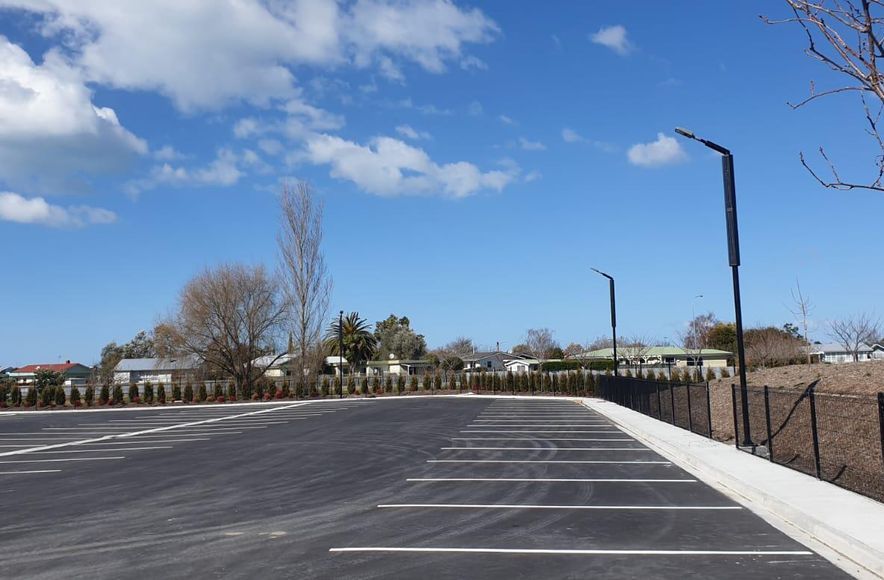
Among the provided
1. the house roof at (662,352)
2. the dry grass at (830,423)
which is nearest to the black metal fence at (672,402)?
the dry grass at (830,423)

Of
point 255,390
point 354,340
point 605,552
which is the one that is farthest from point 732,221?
point 354,340

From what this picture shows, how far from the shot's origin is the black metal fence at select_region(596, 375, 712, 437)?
20.3 meters

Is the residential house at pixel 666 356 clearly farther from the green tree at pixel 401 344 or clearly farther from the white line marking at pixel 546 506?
the white line marking at pixel 546 506

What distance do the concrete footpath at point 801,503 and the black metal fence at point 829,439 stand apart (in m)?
0.47

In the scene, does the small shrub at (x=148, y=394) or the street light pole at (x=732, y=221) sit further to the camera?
the small shrub at (x=148, y=394)

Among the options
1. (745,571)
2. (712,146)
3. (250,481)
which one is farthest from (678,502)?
(712,146)

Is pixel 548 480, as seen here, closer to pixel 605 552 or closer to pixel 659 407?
pixel 605 552

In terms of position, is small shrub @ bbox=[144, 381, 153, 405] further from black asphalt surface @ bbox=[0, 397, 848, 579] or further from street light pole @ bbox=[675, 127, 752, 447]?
street light pole @ bbox=[675, 127, 752, 447]

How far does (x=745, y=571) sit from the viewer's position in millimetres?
7102

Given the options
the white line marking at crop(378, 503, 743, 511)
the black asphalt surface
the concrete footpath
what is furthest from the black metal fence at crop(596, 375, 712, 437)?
the white line marking at crop(378, 503, 743, 511)

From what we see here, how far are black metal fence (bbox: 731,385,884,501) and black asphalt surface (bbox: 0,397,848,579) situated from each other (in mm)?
2017

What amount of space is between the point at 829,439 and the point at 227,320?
144 ft

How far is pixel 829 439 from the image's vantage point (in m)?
15.4

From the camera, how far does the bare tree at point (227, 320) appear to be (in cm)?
5225
